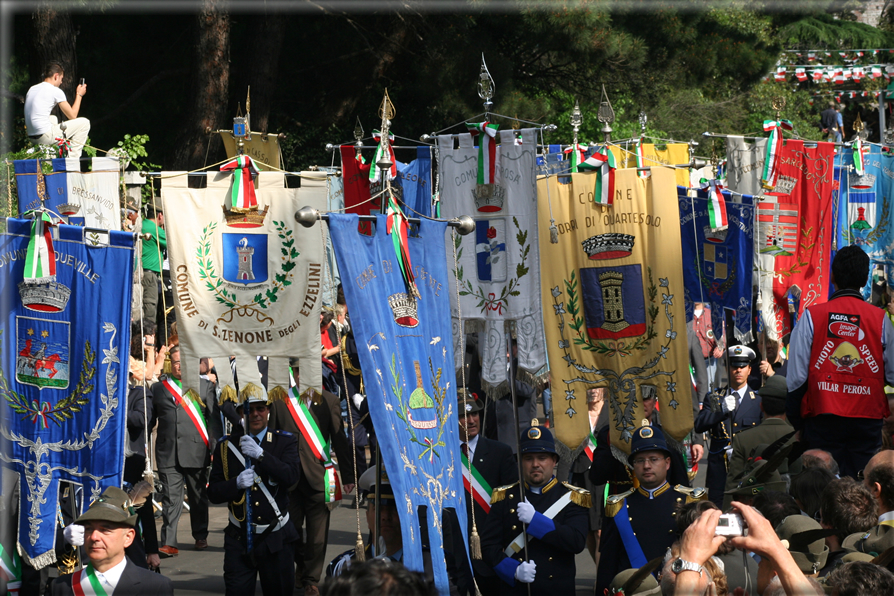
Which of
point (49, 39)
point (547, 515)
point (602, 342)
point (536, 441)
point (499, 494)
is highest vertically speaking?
point (49, 39)

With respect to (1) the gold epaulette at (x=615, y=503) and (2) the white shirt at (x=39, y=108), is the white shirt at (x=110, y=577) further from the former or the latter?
(2) the white shirt at (x=39, y=108)

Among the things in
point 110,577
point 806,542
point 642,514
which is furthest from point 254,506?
point 806,542

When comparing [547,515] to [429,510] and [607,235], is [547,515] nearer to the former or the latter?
[429,510]

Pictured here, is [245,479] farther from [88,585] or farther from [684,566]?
[684,566]

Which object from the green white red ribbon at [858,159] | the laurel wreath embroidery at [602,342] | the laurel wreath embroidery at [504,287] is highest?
the green white red ribbon at [858,159]

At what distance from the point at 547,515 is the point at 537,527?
0.19 metres

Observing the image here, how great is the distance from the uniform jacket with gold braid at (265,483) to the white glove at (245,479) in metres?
0.06

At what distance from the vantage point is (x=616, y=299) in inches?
281

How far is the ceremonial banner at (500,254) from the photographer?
7160 mm

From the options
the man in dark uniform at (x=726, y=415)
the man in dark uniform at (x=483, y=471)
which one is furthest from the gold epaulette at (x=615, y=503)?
the man in dark uniform at (x=726, y=415)

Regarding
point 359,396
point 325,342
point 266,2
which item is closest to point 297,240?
point 359,396

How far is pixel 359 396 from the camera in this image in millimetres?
10305

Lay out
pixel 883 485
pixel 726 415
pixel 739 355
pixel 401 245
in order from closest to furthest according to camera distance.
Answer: pixel 883 485
pixel 401 245
pixel 726 415
pixel 739 355

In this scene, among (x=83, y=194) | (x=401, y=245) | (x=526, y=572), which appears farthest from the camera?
(x=83, y=194)
